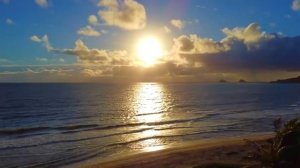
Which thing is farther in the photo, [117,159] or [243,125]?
[243,125]

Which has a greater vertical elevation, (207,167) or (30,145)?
(207,167)

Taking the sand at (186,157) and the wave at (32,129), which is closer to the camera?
the sand at (186,157)

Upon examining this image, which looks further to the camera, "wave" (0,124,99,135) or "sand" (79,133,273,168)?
"wave" (0,124,99,135)

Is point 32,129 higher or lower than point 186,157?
lower

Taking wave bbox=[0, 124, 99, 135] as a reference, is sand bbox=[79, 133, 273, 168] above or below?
above

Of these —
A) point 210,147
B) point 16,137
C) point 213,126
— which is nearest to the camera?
point 210,147

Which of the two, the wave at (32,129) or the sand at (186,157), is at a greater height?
the sand at (186,157)

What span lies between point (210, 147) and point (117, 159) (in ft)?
21.5

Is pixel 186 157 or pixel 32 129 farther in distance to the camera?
pixel 32 129

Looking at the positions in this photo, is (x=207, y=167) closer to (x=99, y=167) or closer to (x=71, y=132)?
(x=99, y=167)

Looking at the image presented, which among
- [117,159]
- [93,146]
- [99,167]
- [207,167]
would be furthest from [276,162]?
[93,146]

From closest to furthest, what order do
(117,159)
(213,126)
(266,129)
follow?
(117,159) < (266,129) < (213,126)

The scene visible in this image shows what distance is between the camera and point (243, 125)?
1656 inches

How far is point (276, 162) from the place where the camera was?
43.6ft
